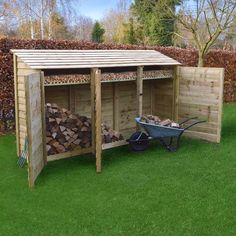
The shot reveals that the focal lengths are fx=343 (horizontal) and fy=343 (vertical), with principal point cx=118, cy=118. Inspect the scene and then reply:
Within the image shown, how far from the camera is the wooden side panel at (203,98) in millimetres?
6957

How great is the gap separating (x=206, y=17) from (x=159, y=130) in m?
8.23

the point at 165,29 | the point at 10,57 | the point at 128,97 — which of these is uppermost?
the point at 165,29

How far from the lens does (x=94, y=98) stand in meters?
5.67

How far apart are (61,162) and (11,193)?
56.4 inches

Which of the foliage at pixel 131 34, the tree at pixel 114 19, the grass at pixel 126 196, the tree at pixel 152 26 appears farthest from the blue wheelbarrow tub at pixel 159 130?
the tree at pixel 114 19

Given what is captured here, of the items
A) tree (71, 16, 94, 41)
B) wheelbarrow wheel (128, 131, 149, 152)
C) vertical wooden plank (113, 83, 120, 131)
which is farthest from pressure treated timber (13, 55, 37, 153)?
tree (71, 16, 94, 41)

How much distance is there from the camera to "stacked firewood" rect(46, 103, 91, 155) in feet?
19.4

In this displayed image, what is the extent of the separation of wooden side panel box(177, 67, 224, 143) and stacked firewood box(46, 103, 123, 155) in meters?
1.95

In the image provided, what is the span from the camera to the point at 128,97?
7762 millimetres

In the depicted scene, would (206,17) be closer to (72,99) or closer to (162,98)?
(162,98)

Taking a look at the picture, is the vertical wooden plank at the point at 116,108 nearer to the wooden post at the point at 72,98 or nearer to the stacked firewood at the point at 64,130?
the wooden post at the point at 72,98

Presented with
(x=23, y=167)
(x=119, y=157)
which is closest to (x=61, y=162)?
(x=23, y=167)

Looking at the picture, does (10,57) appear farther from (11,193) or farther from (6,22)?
(6,22)

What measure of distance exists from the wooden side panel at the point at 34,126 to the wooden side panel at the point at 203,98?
343 centimetres
